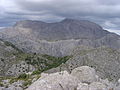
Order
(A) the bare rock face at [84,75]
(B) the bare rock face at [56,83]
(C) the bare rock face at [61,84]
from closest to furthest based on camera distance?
(B) the bare rock face at [56,83]
(C) the bare rock face at [61,84]
(A) the bare rock face at [84,75]

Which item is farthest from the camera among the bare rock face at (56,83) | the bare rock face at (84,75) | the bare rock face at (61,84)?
the bare rock face at (84,75)

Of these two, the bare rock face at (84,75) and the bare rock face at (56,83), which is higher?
the bare rock face at (56,83)

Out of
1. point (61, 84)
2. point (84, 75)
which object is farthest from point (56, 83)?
point (84, 75)

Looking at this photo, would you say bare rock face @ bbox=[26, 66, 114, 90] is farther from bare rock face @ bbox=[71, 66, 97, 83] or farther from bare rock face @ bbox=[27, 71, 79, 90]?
bare rock face @ bbox=[71, 66, 97, 83]

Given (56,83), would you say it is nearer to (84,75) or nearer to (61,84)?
(61,84)

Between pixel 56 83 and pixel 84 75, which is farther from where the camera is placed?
pixel 84 75

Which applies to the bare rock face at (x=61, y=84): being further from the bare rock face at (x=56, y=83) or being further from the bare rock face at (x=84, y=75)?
the bare rock face at (x=84, y=75)

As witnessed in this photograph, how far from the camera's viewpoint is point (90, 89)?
3284 cm

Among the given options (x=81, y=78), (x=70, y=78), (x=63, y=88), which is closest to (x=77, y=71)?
(x=81, y=78)

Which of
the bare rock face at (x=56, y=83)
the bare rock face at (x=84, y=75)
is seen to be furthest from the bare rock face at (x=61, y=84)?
the bare rock face at (x=84, y=75)

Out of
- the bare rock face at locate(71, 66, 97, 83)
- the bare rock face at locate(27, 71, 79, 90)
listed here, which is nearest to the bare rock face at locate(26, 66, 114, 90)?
the bare rock face at locate(27, 71, 79, 90)

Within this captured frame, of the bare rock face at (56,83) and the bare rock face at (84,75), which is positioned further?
the bare rock face at (84,75)

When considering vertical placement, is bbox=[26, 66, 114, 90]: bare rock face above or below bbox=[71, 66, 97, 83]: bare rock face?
above

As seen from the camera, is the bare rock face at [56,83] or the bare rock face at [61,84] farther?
the bare rock face at [61,84]
